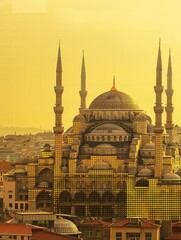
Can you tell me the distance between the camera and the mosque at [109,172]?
50031 millimetres

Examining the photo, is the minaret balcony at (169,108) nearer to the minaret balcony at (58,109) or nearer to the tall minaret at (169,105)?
the tall minaret at (169,105)

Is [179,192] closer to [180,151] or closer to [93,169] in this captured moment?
[93,169]

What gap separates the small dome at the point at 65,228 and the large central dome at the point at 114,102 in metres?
14.5

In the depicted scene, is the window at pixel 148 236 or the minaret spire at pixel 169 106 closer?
the window at pixel 148 236

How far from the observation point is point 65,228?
4031 cm

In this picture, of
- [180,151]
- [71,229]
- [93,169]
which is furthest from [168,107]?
[71,229]

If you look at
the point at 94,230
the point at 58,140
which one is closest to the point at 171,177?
the point at 58,140

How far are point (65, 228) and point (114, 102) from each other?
15.5 m

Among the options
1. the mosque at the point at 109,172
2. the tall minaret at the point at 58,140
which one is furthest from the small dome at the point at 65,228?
the tall minaret at the point at 58,140

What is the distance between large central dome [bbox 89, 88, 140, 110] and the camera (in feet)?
181

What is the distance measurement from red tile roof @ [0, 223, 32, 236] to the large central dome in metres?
17.2

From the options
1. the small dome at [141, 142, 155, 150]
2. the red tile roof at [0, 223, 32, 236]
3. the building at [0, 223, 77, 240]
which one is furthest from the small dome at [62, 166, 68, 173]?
the red tile roof at [0, 223, 32, 236]

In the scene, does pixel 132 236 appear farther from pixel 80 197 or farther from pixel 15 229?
pixel 80 197

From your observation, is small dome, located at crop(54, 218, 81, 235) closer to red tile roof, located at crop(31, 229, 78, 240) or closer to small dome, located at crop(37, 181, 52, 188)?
red tile roof, located at crop(31, 229, 78, 240)
